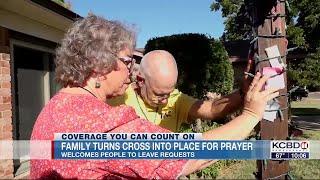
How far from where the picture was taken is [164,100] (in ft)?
10.4

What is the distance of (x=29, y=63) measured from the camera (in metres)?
8.11

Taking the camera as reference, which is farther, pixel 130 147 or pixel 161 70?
pixel 161 70

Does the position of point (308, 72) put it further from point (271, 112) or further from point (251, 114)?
point (251, 114)

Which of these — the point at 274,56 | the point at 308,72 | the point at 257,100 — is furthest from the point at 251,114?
the point at 308,72

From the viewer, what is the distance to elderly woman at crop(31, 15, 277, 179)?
78.7 inches

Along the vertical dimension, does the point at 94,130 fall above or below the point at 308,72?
below

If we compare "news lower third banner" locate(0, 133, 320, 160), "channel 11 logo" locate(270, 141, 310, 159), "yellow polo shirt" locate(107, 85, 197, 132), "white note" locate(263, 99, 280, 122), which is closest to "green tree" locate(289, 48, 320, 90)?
"yellow polo shirt" locate(107, 85, 197, 132)

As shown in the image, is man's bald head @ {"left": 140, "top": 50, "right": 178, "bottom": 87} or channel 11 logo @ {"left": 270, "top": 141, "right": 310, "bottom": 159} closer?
channel 11 logo @ {"left": 270, "top": 141, "right": 310, "bottom": 159}

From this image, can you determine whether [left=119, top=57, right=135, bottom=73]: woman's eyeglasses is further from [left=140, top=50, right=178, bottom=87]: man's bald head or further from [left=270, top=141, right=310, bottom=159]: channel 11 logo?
[left=270, top=141, right=310, bottom=159]: channel 11 logo

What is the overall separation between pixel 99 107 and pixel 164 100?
1.14 meters

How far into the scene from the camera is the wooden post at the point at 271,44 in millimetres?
2588

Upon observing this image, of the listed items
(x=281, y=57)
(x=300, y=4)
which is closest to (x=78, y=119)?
(x=281, y=57)

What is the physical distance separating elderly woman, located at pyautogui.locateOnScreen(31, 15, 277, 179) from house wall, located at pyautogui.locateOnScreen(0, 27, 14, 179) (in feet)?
14.0

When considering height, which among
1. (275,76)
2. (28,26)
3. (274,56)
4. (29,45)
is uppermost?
(28,26)
